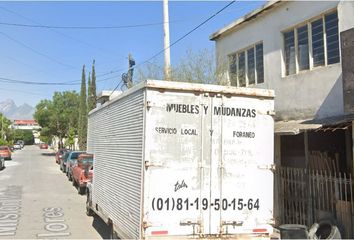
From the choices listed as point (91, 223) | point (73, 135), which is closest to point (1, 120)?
point (73, 135)

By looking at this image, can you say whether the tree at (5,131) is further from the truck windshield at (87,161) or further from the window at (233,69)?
the window at (233,69)

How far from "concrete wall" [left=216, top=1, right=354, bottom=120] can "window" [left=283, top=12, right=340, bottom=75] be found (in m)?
0.20

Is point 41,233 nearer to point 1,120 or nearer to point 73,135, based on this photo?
point 73,135

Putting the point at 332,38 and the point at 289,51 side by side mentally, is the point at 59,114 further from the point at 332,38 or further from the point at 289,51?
the point at 332,38

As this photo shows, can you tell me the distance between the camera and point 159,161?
6406 mm

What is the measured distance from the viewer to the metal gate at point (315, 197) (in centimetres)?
909

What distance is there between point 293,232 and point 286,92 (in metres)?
4.80

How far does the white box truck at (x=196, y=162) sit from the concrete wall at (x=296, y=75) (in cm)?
369

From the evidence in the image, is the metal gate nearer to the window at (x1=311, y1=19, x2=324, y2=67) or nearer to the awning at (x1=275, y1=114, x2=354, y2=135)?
the awning at (x1=275, y1=114, x2=354, y2=135)

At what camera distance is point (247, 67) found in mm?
14367

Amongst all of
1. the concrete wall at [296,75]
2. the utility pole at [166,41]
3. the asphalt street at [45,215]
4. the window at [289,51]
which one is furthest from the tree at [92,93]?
the window at [289,51]

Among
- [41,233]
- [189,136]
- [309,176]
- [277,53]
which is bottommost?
[41,233]

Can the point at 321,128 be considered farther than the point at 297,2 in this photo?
No

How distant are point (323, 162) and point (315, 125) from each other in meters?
1.63
